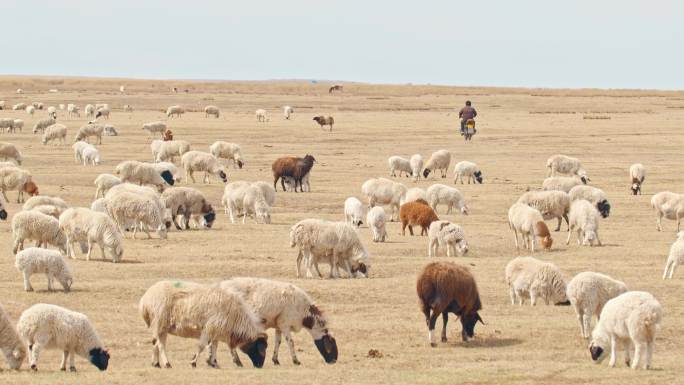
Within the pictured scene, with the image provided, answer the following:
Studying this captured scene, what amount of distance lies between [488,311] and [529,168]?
88.7ft

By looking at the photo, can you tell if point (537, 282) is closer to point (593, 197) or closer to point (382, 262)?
point (382, 262)

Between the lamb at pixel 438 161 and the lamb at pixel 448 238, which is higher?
the lamb at pixel 438 161

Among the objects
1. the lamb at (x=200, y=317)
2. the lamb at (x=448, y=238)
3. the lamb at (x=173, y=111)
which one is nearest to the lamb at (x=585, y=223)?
the lamb at (x=448, y=238)

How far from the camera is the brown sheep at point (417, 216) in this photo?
94.4 feet

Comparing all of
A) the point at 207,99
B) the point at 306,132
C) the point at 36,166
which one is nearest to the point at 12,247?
the point at 36,166

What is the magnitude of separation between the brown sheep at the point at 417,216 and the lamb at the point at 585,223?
343 centimetres

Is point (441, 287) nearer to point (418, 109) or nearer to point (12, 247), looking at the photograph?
point (12, 247)

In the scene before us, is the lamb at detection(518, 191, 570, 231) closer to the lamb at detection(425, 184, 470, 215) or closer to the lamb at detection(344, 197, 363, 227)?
the lamb at detection(425, 184, 470, 215)

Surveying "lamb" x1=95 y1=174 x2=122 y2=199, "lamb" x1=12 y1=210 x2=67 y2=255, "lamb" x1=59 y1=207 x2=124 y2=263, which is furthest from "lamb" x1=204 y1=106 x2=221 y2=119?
"lamb" x1=12 y1=210 x2=67 y2=255

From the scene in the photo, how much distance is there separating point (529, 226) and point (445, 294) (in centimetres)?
971

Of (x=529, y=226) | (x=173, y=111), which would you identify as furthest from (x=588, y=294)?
(x=173, y=111)

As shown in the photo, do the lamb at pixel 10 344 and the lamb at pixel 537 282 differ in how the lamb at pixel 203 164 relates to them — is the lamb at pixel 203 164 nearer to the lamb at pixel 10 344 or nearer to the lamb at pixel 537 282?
the lamb at pixel 537 282

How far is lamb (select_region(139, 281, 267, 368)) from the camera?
1487 cm

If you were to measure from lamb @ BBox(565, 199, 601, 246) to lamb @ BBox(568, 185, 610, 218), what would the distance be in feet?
13.2
